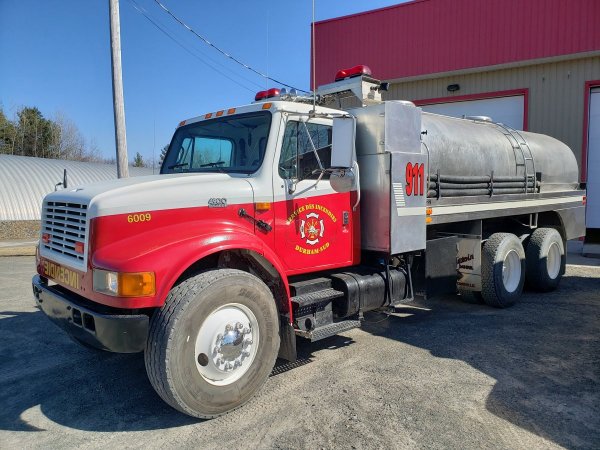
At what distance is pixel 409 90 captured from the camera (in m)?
14.8

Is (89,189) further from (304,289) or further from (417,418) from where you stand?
(417,418)

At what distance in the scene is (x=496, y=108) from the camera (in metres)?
13.4

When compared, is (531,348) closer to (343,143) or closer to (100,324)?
(343,143)

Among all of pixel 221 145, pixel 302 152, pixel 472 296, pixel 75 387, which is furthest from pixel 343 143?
pixel 472 296

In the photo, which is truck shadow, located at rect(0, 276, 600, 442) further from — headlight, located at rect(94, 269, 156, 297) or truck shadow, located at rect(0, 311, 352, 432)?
headlight, located at rect(94, 269, 156, 297)

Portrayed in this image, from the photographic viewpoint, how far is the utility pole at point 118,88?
384 inches

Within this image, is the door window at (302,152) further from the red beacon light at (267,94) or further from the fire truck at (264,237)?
the red beacon light at (267,94)

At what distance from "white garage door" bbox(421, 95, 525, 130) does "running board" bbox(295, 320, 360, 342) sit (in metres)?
10.6

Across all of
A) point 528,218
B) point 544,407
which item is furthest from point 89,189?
point 528,218

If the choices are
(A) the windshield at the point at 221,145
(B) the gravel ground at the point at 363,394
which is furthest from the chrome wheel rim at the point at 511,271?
(A) the windshield at the point at 221,145

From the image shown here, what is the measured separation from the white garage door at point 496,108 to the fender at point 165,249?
453 inches

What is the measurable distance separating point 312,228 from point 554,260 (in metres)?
5.63

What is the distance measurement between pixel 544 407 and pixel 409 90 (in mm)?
12539

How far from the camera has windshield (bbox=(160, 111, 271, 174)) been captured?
439 centimetres
